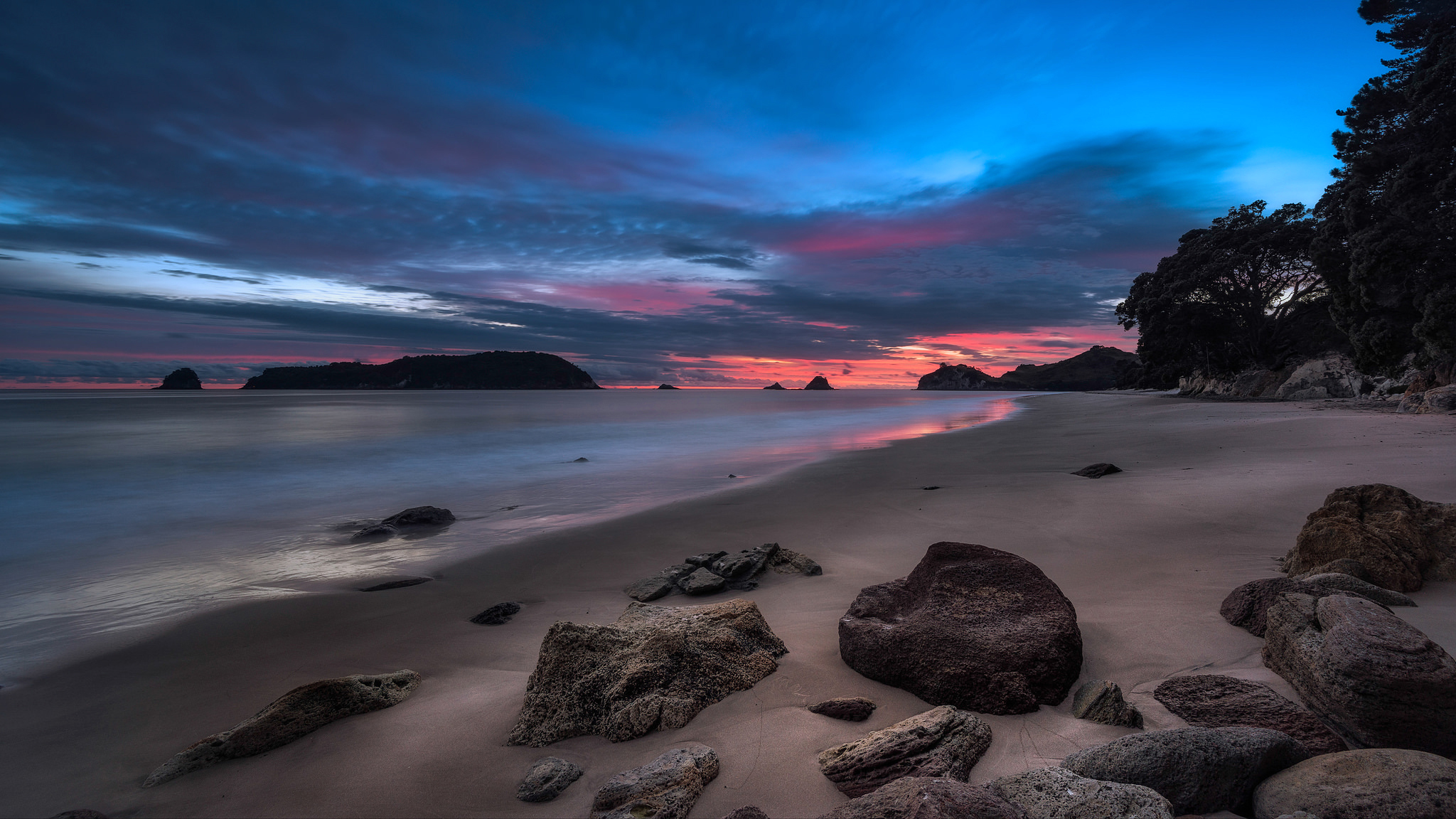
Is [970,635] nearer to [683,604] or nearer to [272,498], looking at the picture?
[683,604]

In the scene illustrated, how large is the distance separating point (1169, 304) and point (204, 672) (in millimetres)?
42608

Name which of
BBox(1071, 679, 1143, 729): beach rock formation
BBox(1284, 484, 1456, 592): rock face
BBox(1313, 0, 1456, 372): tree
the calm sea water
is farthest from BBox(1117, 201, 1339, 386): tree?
BBox(1071, 679, 1143, 729): beach rock formation

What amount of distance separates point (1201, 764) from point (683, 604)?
3457 millimetres

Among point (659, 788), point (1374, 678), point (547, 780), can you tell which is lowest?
point (547, 780)

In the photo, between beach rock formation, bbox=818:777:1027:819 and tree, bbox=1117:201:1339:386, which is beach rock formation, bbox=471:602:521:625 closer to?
beach rock formation, bbox=818:777:1027:819

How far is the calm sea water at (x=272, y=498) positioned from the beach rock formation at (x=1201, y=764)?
252 inches

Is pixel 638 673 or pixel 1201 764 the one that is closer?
pixel 1201 764

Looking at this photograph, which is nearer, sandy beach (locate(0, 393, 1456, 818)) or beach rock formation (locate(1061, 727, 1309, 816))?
beach rock formation (locate(1061, 727, 1309, 816))

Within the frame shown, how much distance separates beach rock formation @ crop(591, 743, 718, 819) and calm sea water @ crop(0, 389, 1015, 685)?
5.05 metres

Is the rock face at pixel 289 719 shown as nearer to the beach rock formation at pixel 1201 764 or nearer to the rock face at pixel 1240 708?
the beach rock formation at pixel 1201 764

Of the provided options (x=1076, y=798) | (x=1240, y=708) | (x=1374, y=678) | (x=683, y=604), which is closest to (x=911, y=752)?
(x=1076, y=798)

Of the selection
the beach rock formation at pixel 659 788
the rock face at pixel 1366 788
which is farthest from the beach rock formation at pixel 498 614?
the rock face at pixel 1366 788

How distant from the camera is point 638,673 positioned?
2.85 m

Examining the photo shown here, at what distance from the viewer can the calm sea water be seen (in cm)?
601
